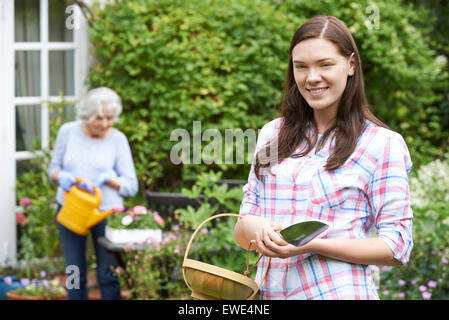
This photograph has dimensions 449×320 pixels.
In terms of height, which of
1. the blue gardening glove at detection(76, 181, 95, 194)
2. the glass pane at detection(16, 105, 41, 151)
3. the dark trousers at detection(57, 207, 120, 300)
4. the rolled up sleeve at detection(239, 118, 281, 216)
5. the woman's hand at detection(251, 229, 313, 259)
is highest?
the rolled up sleeve at detection(239, 118, 281, 216)

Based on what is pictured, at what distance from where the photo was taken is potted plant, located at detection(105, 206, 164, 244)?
12.7 feet

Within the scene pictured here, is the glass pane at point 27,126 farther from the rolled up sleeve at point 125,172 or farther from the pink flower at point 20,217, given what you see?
the rolled up sleeve at point 125,172

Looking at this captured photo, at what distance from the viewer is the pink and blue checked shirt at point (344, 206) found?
4.96 feet

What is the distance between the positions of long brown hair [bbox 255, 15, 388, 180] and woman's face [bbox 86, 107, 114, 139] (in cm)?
244

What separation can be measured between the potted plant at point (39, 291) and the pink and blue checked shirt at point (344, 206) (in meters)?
3.06

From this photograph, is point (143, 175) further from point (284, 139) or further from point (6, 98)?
point (284, 139)

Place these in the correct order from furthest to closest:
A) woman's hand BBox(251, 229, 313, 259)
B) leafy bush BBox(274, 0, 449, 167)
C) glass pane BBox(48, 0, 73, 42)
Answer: leafy bush BBox(274, 0, 449, 167), glass pane BBox(48, 0, 73, 42), woman's hand BBox(251, 229, 313, 259)

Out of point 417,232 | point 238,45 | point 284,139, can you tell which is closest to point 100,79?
point 238,45

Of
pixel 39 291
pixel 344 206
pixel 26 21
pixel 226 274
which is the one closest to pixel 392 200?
pixel 344 206

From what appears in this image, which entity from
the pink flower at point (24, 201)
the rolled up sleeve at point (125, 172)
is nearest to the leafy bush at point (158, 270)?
the rolled up sleeve at point (125, 172)

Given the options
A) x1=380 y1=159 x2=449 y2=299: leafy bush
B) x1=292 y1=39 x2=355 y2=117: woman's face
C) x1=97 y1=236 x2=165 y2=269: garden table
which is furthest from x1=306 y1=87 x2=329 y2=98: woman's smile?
x1=97 y1=236 x2=165 y2=269: garden table

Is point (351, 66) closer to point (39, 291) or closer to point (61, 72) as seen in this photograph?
point (39, 291)

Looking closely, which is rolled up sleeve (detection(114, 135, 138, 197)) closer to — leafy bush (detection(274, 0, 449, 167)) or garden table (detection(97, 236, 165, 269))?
garden table (detection(97, 236, 165, 269))
